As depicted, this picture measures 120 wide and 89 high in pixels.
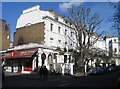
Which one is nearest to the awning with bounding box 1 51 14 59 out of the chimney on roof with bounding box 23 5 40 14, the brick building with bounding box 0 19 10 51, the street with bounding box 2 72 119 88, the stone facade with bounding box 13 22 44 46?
the stone facade with bounding box 13 22 44 46

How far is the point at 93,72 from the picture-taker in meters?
41.4

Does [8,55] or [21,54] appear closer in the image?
[21,54]

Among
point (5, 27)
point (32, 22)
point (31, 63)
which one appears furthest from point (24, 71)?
point (5, 27)

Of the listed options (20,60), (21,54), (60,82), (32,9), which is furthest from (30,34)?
(60,82)

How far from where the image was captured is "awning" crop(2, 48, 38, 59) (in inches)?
1535

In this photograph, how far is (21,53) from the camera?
41344 mm

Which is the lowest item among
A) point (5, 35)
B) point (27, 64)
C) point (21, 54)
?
point (27, 64)

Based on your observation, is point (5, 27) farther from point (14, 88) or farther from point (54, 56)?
point (14, 88)

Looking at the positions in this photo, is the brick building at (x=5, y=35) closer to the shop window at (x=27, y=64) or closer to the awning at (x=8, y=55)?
the awning at (x=8, y=55)

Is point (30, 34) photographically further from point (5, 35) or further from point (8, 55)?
point (5, 35)

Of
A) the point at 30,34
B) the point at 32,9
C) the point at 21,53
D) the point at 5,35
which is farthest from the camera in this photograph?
the point at 5,35

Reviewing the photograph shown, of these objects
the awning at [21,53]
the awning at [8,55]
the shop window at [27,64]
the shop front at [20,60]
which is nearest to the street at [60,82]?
the awning at [21,53]

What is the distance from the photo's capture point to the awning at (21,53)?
39.0 m

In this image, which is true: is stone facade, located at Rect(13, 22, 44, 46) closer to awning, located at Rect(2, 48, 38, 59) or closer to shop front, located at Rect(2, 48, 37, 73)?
awning, located at Rect(2, 48, 38, 59)
